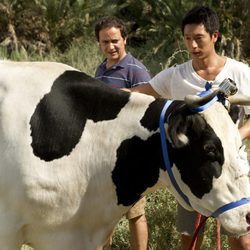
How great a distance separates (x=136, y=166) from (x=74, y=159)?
311mm

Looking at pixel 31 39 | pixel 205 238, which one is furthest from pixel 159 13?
pixel 205 238

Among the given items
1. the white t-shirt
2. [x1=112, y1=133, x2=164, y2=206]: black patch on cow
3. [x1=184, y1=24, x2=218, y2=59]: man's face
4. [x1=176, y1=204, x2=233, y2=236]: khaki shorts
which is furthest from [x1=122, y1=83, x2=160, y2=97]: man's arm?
[x1=112, y1=133, x2=164, y2=206]: black patch on cow

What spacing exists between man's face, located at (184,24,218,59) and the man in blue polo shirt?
0.67m

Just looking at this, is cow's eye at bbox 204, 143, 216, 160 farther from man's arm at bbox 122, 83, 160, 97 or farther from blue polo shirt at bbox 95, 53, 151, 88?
blue polo shirt at bbox 95, 53, 151, 88

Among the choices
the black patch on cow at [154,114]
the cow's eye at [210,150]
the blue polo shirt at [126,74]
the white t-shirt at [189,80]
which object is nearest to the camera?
the cow's eye at [210,150]

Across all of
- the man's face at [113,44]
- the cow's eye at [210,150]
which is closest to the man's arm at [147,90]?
the man's face at [113,44]

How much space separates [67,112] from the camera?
3.20 metres

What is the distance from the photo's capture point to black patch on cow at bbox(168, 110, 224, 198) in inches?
116

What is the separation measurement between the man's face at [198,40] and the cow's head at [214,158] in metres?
0.87

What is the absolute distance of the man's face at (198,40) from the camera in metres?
3.79

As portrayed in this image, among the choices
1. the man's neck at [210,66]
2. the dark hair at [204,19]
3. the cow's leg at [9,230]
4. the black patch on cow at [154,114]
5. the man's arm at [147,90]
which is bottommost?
the cow's leg at [9,230]

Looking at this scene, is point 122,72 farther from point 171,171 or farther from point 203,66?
point 171,171

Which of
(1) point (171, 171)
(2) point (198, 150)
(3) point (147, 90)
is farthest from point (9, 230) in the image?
(3) point (147, 90)

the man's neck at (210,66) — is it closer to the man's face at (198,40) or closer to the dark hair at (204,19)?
the man's face at (198,40)
